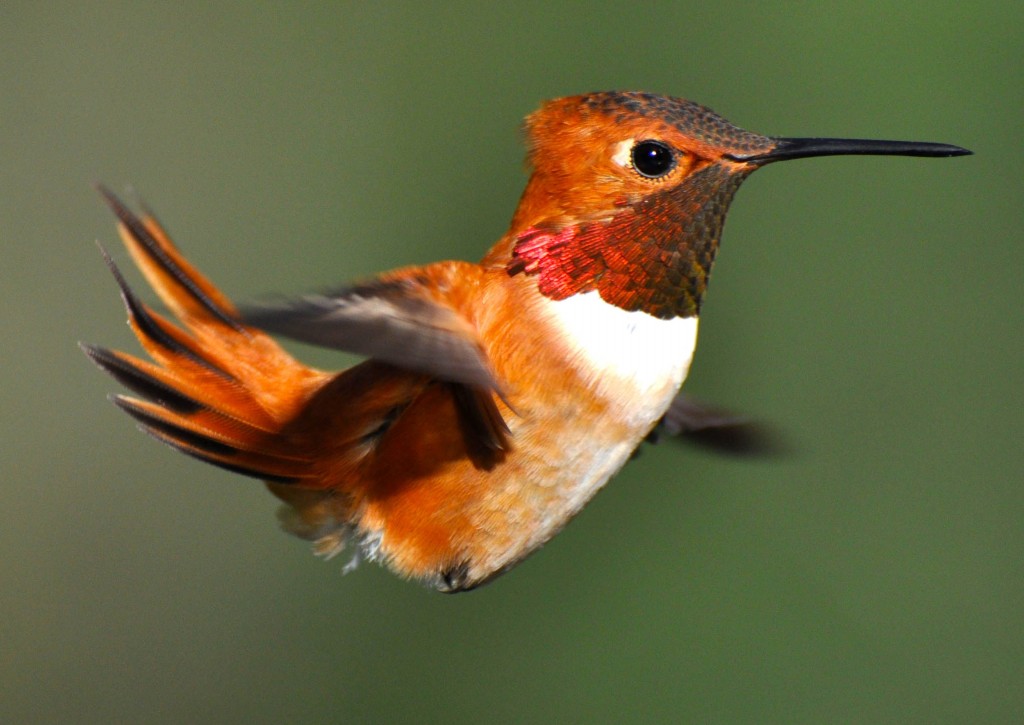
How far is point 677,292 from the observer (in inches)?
60.6

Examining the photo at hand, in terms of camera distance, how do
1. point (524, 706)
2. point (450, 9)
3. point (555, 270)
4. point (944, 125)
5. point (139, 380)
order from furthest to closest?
point (450, 9)
point (944, 125)
point (524, 706)
point (139, 380)
point (555, 270)

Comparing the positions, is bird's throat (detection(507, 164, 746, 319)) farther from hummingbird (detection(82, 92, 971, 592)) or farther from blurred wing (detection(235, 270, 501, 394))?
blurred wing (detection(235, 270, 501, 394))

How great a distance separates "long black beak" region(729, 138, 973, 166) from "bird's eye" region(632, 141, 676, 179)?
0.23 feet

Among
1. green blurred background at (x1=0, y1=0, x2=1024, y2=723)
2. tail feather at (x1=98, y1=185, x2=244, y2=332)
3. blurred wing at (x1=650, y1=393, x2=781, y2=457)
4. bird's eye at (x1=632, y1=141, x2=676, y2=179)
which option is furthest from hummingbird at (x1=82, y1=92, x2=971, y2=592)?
green blurred background at (x1=0, y1=0, x2=1024, y2=723)

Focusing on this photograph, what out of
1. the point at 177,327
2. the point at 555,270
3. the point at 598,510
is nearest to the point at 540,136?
the point at 555,270

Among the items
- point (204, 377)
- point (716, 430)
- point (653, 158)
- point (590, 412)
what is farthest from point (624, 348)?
point (716, 430)

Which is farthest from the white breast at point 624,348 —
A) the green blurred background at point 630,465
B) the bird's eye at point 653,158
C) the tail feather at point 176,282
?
the green blurred background at point 630,465

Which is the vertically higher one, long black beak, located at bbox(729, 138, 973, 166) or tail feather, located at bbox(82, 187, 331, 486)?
long black beak, located at bbox(729, 138, 973, 166)

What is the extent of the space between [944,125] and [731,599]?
1260mm

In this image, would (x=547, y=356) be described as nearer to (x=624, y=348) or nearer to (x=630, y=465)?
(x=624, y=348)

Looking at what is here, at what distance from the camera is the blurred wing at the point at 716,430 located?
212cm

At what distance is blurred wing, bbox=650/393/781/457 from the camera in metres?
2.12

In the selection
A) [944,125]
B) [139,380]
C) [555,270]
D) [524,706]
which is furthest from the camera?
[944,125]

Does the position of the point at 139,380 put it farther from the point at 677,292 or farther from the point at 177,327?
the point at 677,292
